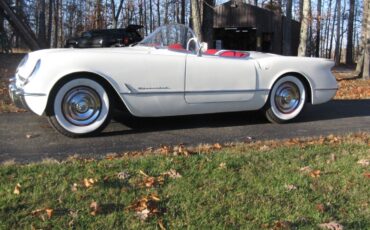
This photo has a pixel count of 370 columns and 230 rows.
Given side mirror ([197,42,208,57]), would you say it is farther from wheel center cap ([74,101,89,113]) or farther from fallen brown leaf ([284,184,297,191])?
fallen brown leaf ([284,184,297,191])

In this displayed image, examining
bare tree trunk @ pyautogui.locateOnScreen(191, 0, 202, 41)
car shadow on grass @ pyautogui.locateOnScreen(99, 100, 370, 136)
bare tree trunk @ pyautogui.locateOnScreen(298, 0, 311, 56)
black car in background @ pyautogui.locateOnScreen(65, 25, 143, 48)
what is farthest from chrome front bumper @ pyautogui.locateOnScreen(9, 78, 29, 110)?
black car in background @ pyautogui.locateOnScreen(65, 25, 143, 48)

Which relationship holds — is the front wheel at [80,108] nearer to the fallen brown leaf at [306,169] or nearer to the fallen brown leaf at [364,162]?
the fallen brown leaf at [306,169]

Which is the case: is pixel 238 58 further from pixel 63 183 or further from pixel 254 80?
pixel 63 183

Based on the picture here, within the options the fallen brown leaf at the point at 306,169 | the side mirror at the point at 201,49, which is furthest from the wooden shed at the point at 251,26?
the fallen brown leaf at the point at 306,169

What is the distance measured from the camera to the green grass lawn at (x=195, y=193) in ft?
11.2

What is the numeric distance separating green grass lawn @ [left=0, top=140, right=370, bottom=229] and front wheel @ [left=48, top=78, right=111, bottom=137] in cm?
129

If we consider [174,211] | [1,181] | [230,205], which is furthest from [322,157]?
[1,181]

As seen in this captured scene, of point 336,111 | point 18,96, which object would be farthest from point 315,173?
point 336,111

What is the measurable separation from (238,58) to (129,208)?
11.8ft

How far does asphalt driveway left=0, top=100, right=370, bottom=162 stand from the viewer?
17.4 feet

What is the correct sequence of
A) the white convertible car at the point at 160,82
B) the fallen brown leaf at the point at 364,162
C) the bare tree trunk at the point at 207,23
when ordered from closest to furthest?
the fallen brown leaf at the point at 364,162 < the white convertible car at the point at 160,82 < the bare tree trunk at the point at 207,23

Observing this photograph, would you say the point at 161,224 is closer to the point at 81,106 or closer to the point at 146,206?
the point at 146,206

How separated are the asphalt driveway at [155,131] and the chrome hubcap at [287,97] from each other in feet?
0.78

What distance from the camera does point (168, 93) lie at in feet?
20.2
